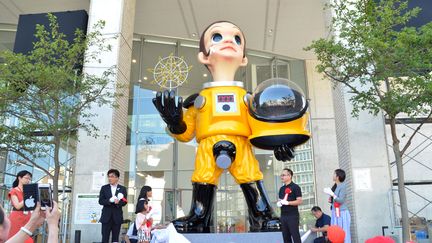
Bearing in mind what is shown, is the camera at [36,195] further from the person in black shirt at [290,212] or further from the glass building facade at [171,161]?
the glass building facade at [171,161]

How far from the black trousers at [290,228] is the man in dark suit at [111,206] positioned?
7.90ft

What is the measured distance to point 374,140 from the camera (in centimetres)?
829

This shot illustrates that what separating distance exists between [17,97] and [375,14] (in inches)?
251

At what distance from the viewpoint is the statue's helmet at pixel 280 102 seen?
4.58 metres

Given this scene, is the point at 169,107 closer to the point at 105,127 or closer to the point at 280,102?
the point at 280,102

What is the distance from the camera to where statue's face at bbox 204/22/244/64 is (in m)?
5.66

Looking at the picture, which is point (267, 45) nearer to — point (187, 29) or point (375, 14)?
point (187, 29)

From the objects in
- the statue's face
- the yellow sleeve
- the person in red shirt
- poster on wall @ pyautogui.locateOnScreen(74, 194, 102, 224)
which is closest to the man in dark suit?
the person in red shirt

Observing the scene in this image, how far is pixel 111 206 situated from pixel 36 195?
3783 millimetres

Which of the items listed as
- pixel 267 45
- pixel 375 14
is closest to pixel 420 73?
pixel 375 14

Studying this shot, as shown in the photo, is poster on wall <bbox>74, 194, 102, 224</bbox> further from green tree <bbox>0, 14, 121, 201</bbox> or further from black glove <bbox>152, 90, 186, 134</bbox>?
black glove <bbox>152, 90, 186, 134</bbox>

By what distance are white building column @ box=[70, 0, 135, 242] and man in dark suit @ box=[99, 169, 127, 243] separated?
7.50 ft

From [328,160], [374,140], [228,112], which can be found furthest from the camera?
[328,160]

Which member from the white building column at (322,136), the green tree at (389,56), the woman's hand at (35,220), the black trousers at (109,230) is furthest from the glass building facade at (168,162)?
the woman's hand at (35,220)
